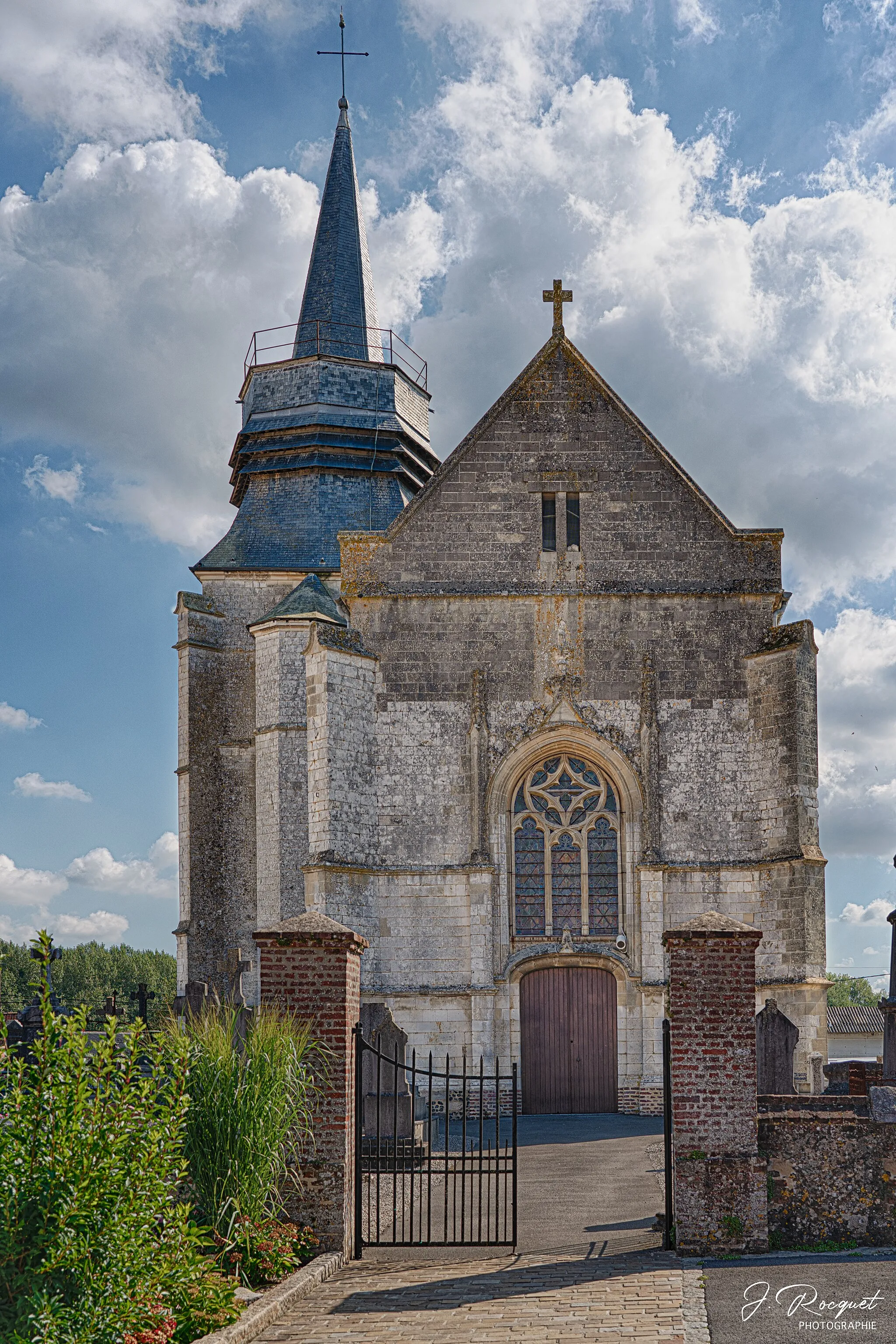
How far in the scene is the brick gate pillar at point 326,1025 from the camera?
10.8 meters

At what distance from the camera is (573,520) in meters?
23.4

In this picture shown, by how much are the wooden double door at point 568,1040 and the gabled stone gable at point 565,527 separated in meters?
6.13

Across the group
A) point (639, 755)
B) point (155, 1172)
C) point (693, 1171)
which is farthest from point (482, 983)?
point (155, 1172)

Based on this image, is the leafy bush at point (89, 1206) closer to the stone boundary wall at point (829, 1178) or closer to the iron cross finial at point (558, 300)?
the stone boundary wall at point (829, 1178)

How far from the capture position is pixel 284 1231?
1041 centimetres

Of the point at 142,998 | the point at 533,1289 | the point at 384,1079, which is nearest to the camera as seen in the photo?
the point at 533,1289

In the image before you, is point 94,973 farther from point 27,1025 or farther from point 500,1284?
point 500,1284

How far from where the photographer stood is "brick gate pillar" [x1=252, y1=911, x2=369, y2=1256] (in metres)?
10.8

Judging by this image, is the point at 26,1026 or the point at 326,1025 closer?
the point at 326,1025

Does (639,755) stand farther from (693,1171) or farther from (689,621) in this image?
(693,1171)

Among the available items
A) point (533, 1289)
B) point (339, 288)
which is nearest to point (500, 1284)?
point (533, 1289)

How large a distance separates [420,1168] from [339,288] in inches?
949

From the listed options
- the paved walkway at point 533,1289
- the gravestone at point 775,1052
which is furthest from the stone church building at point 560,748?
the paved walkway at point 533,1289

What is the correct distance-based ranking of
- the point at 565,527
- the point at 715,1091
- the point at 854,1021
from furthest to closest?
the point at 854,1021 → the point at 565,527 → the point at 715,1091
